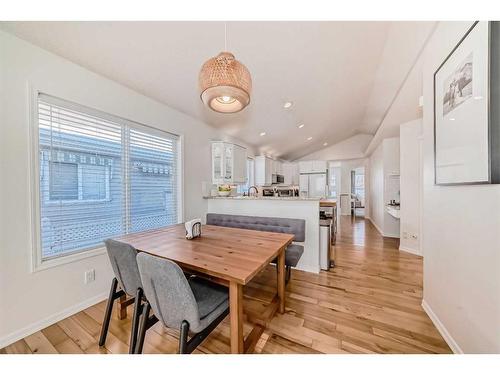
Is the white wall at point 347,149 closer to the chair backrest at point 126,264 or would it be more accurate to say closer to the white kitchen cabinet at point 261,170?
the white kitchen cabinet at point 261,170

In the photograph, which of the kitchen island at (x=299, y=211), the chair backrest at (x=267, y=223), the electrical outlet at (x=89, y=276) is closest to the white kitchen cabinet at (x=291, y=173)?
the kitchen island at (x=299, y=211)

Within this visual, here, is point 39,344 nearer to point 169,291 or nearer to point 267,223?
point 169,291

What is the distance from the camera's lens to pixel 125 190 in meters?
2.36

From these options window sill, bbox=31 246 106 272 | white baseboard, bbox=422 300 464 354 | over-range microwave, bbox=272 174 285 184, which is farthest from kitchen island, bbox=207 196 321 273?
over-range microwave, bbox=272 174 285 184

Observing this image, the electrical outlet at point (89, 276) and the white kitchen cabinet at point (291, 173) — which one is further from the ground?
the white kitchen cabinet at point (291, 173)

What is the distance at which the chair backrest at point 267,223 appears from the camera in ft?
8.36

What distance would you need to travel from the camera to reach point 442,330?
4.96ft

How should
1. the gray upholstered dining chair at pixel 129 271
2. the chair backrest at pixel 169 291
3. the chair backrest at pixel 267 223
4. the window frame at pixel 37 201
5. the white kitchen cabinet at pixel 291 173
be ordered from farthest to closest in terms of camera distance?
the white kitchen cabinet at pixel 291 173, the chair backrest at pixel 267 223, the window frame at pixel 37 201, the gray upholstered dining chair at pixel 129 271, the chair backrest at pixel 169 291

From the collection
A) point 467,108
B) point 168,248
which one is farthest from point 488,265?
point 168,248

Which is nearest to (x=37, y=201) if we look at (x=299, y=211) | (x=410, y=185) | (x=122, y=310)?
(x=122, y=310)

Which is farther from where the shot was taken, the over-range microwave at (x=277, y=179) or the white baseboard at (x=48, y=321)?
the over-range microwave at (x=277, y=179)

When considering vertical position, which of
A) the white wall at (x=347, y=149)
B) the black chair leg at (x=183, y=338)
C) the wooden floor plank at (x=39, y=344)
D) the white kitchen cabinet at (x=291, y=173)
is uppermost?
the white wall at (x=347, y=149)

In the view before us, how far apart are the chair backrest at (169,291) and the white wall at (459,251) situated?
Result: 1616mm
